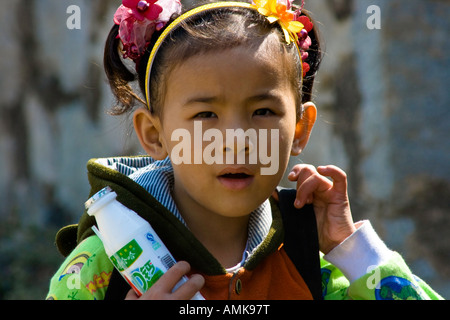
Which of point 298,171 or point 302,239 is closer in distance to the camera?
point 302,239

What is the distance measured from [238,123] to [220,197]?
246mm

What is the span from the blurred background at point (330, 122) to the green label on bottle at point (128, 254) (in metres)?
0.80

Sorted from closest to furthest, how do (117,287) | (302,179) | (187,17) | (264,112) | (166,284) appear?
1. (166,284)
2. (117,287)
3. (264,112)
4. (187,17)
5. (302,179)

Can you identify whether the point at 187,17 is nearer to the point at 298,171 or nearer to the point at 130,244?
the point at 298,171

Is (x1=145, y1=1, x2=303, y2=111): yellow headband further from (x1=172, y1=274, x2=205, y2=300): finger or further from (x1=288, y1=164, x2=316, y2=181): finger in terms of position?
(x1=172, y1=274, x2=205, y2=300): finger

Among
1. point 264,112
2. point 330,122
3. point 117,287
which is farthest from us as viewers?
point 330,122

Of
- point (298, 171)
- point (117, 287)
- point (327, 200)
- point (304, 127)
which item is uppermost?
point (304, 127)

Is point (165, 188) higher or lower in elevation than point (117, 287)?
higher

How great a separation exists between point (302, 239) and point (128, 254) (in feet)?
2.21

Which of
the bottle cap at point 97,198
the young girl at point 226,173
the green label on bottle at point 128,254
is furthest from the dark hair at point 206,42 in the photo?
the green label on bottle at point 128,254

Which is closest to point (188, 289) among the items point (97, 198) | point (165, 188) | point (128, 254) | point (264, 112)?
point (128, 254)

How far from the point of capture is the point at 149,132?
218cm

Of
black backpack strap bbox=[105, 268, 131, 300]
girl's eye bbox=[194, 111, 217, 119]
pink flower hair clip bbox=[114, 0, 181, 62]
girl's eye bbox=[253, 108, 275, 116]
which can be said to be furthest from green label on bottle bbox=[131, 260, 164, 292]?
pink flower hair clip bbox=[114, 0, 181, 62]

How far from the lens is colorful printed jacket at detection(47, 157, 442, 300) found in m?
1.90
